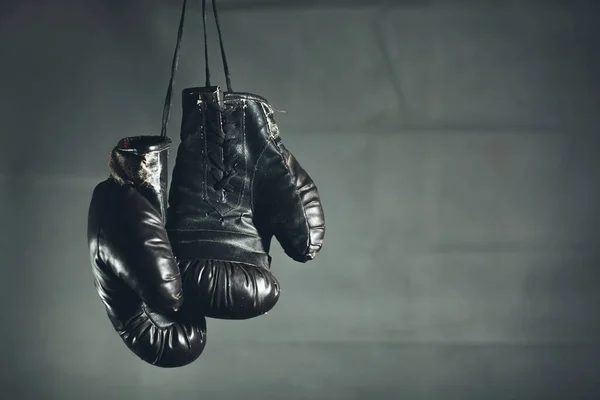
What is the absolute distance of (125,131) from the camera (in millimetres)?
3459

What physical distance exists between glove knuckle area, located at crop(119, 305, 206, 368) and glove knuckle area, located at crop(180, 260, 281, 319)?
9 centimetres

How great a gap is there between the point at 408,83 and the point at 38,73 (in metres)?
1.67

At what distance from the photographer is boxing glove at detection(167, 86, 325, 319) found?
63.2 inches

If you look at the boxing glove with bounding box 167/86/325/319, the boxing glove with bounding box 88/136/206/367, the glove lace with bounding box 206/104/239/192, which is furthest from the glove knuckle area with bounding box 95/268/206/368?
the glove lace with bounding box 206/104/239/192

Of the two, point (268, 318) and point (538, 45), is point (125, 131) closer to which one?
point (268, 318)

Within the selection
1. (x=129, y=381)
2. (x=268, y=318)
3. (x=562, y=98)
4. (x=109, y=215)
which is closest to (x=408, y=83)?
(x=562, y=98)

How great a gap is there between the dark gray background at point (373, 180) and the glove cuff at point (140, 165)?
191cm

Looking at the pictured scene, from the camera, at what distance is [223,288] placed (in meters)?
1.50

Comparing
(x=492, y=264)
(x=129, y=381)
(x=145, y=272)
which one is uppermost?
(x=145, y=272)

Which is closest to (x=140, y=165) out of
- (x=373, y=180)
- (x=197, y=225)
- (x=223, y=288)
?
(x=197, y=225)

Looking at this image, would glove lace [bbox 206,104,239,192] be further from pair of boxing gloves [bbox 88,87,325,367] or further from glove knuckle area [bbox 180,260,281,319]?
glove knuckle area [bbox 180,260,281,319]

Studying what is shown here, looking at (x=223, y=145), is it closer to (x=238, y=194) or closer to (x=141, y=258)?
(x=238, y=194)

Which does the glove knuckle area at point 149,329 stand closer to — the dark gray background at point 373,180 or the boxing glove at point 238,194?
the boxing glove at point 238,194

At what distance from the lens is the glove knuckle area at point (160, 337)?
1562 mm
